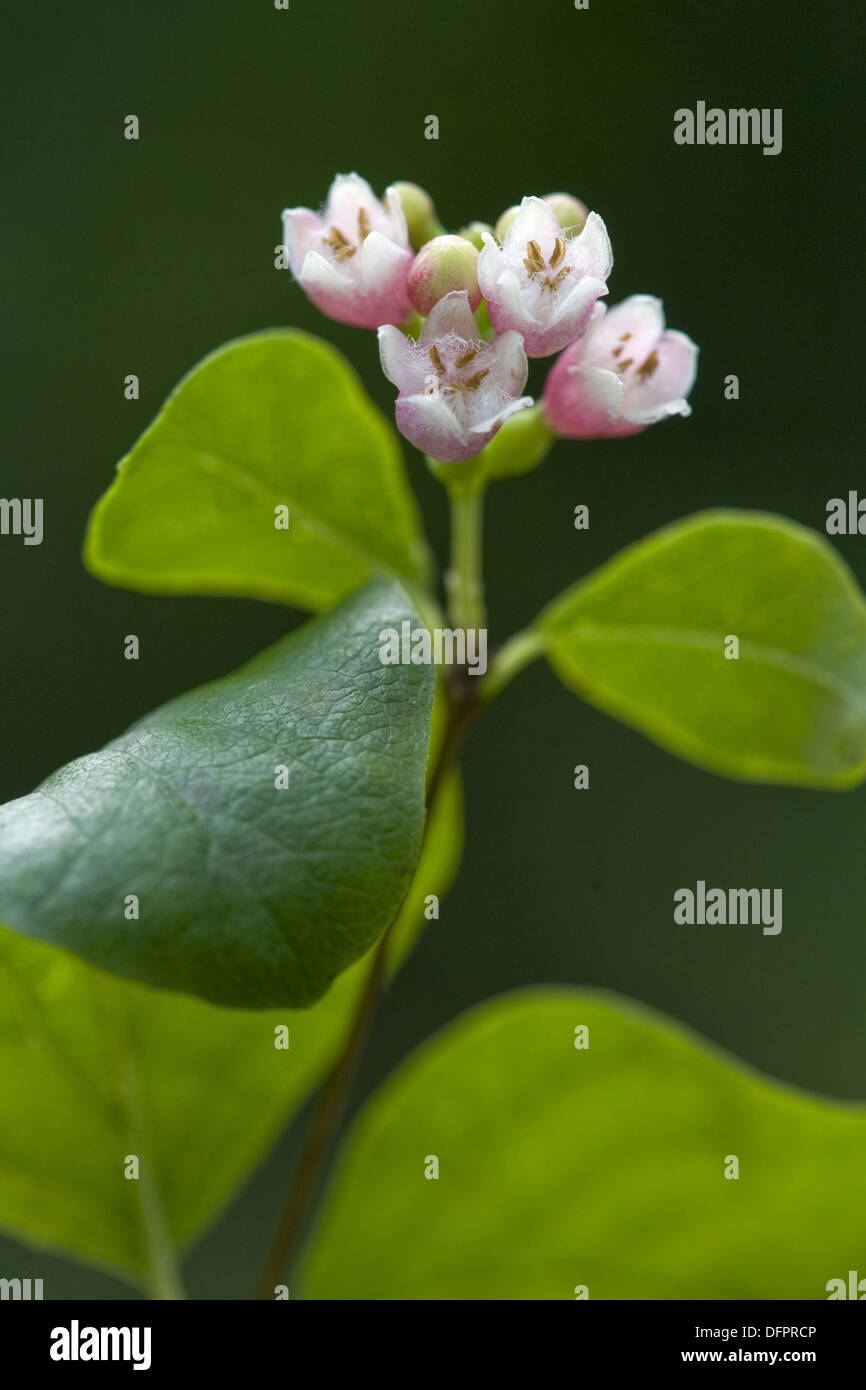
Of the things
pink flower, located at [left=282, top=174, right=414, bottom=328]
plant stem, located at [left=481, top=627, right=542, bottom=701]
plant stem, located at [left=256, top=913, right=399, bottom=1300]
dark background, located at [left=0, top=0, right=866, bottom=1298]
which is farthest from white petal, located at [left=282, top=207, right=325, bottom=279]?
dark background, located at [left=0, top=0, right=866, bottom=1298]

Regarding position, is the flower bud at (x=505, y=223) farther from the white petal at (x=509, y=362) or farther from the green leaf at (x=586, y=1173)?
the green leaf at (x=586, y=1173)

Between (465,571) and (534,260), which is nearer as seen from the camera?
(534,260)

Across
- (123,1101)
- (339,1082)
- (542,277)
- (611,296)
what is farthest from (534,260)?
(611,296)

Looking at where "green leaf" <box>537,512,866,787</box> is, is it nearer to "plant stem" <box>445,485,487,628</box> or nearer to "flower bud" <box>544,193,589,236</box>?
"plant stem" <box>445,485,487,628</box>

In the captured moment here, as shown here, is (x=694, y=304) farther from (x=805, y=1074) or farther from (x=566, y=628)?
(x=566, y=628)

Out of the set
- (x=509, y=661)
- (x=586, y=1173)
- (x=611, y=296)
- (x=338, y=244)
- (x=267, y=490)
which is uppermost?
(x=611, y=296)

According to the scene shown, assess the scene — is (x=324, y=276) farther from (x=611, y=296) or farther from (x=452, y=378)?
(x=611, y=296)
